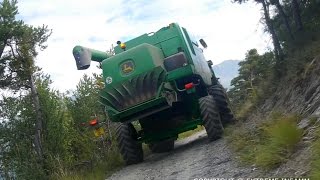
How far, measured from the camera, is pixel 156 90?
10.1 metres

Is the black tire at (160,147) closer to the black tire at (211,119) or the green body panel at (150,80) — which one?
the green body panel at (150,80)

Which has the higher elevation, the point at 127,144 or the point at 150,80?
the point at 150,80

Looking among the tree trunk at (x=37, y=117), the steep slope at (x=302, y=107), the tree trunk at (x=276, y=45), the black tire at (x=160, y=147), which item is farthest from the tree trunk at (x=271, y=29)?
the tree trunk at (x=37, y=117)

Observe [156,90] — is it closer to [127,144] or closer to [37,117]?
[127,144]

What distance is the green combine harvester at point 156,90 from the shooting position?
10.2 meters

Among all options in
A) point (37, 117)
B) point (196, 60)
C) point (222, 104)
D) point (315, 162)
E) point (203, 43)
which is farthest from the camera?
point (37, 117)

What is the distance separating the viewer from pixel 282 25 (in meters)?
18.2

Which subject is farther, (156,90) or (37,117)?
(37,117)

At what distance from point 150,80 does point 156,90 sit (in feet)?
0.92

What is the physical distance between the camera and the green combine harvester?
10.2 m

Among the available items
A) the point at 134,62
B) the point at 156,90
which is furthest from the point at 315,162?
the point at 134,62

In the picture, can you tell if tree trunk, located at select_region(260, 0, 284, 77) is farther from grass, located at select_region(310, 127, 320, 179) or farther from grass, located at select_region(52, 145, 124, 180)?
grass, located at select_region(310, 127, 320, 179)

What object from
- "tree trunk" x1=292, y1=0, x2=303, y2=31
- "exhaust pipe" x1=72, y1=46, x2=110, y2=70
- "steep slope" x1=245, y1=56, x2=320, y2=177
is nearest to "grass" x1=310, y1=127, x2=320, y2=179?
"steep slope" x1=245, y1=56, x2=320, y2=177

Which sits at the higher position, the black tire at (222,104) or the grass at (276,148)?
the black tire at (222,104)
